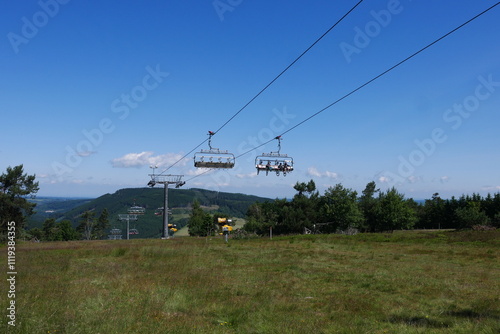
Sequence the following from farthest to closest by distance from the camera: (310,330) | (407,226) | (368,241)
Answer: (407,226), (368,241), (310,330)

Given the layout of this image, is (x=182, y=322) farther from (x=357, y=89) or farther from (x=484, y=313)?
(x=357, y=89)

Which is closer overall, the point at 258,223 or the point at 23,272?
the point at 23,272

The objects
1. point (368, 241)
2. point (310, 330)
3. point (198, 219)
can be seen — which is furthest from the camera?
point (198, 219)

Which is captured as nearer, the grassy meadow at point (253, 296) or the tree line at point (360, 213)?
the grassy meadow at point (253, 296)

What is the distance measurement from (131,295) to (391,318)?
9976 mm

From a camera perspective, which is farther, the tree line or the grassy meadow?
the tree line

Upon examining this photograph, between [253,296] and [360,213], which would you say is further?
[360,213]

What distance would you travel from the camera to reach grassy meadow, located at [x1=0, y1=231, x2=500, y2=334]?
430 inches

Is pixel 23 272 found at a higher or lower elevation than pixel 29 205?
lower

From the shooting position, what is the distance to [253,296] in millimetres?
15680

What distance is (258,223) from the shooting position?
3905 inches

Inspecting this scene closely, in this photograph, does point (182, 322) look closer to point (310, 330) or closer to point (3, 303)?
point (310, 330)

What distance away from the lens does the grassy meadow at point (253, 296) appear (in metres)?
10.9

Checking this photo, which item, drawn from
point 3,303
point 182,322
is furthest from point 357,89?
point 3,303
